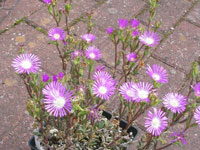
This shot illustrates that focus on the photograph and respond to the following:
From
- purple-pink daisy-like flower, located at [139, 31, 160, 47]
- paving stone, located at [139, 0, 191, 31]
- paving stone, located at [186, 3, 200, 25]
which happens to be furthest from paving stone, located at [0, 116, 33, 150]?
paving stone, located at [186, 3, 200, 25]

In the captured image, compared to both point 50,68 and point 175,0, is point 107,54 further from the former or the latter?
point 175,0

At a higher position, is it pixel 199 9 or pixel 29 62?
pixel 199 9

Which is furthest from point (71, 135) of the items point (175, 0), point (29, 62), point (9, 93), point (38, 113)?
point (175, 0)

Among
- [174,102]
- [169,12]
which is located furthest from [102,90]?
[169,12]

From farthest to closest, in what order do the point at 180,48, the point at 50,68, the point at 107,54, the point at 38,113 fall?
1. the point at 180,48
2. the point at 107,54
3. the point at 50,68
4. the point at 38,113

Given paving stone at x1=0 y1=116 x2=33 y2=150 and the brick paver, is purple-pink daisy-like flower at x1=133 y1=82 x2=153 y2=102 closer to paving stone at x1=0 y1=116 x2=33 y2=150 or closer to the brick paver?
paving stone at x1=0 y1=116 x2=33 y2=150
